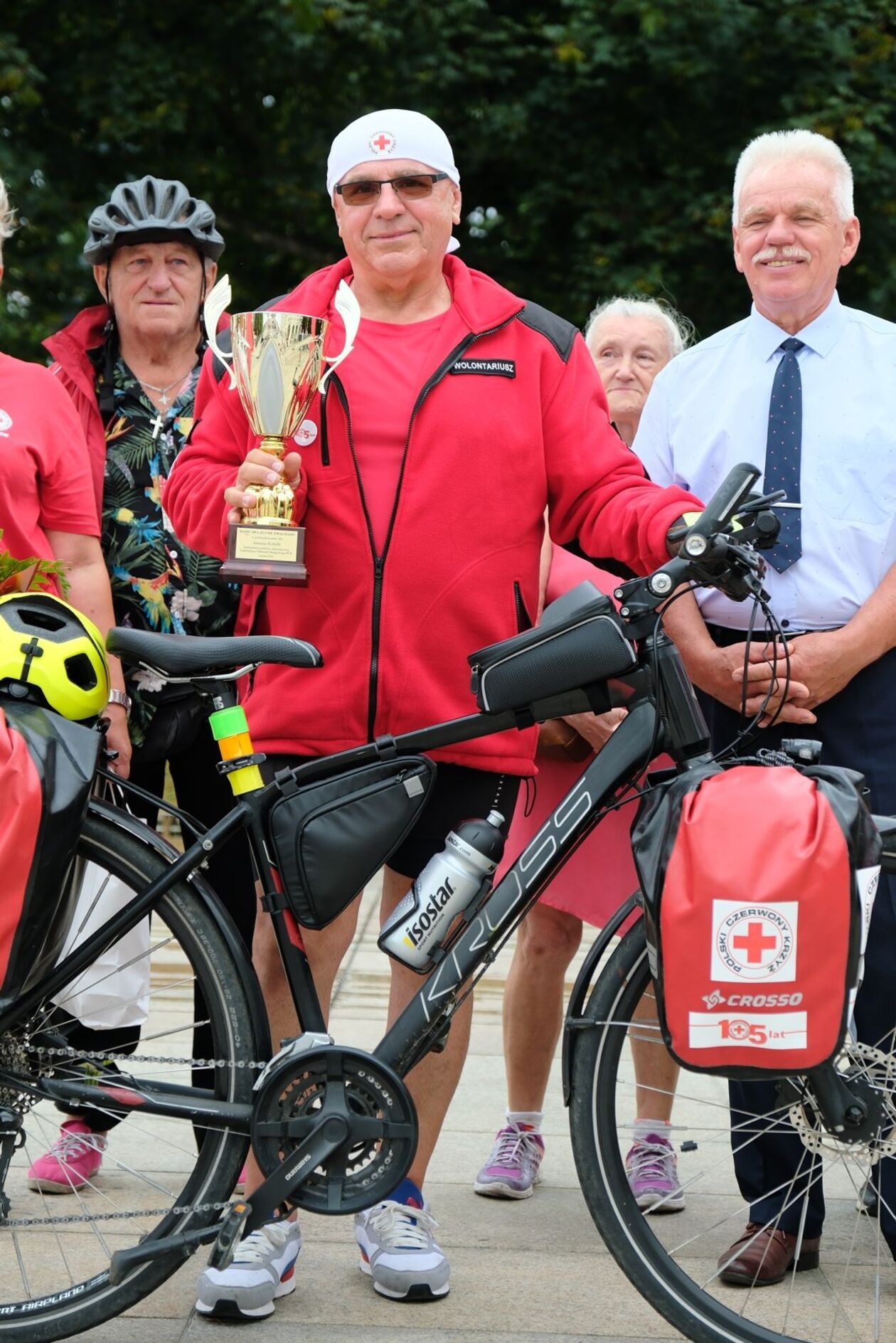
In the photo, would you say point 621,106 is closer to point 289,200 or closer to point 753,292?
point 289,200

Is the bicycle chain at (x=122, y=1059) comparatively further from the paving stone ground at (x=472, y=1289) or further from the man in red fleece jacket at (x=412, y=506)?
the paving stone ground at (x=472, y=1289)

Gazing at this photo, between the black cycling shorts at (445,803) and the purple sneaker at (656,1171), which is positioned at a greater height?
the black cycling shorts at (445,803)

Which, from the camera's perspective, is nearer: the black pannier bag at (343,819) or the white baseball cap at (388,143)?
the black pannier bag at (343,819)

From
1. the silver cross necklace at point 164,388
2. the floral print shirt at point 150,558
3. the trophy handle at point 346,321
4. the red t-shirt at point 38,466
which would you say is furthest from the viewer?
the silver cross necklace at point 164,388

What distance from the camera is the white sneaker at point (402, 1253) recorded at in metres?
3.29

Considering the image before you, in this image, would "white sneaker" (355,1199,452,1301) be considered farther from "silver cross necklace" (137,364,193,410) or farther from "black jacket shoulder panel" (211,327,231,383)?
"silver cross necklace" (137,364,193,410)

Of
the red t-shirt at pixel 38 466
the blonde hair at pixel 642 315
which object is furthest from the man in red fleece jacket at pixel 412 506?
the blonde hair at pixel 642 315

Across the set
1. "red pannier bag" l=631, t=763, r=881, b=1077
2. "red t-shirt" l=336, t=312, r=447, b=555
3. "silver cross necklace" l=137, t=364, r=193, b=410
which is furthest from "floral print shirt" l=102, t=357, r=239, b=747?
"red pannier bag" l=631, t=763, r=881, b=1077

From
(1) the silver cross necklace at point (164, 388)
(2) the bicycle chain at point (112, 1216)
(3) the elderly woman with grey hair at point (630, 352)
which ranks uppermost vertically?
(3) the elderly woman with grey hair at point (630, 352)

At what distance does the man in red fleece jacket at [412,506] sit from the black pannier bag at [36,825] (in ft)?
1.91

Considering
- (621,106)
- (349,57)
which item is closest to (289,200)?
(349,57)

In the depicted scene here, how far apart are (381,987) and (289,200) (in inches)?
405

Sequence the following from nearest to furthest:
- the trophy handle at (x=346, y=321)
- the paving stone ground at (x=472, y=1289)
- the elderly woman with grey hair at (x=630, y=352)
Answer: the paving stone ground at (x=472, y=1289)
the trophy handle at (x=346, y=321)
the elderly woman with grey hair at (x=630, y=352)

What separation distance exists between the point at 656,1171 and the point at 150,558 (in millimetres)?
1755
